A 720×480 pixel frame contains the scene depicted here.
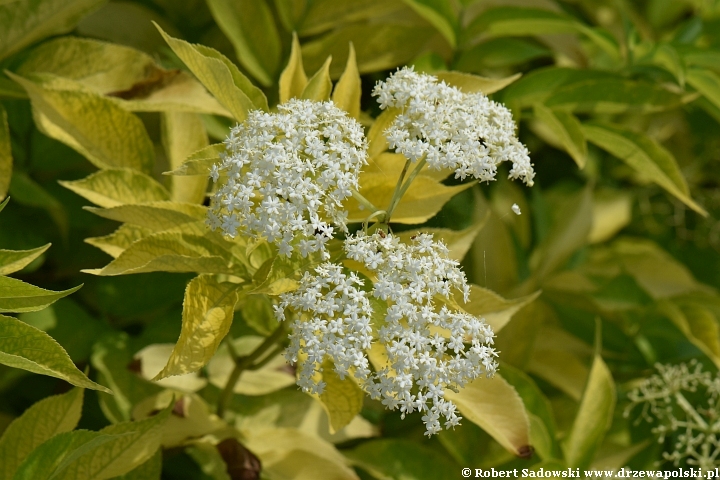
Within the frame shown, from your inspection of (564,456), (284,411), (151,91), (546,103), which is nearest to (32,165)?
(151,91)

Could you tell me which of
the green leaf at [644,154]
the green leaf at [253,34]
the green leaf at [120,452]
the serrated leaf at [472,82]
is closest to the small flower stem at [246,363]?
the green leaf at [120,452]

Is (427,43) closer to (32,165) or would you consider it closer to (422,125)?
(422,125)

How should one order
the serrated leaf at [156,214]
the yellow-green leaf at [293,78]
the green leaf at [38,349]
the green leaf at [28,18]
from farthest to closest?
the green leaf at [28,18]
the yellow-green leaf at [293,78]
the serrated leaf at [156,214]
the green leaf at [38,349]

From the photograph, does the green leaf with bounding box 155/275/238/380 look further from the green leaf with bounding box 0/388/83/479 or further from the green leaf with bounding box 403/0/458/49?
the green leaf with bounding box 403/0/458/49

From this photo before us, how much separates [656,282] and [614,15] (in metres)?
0.70

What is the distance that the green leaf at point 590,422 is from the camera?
1176mm

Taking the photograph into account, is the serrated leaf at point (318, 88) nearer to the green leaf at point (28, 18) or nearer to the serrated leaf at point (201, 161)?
the serrated leaf at point (201, 161)

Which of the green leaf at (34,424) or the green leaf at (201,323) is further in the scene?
Result: the green leaf at (34,424)

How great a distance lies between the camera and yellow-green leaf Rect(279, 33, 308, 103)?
0.97 meters

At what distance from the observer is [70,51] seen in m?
1.14

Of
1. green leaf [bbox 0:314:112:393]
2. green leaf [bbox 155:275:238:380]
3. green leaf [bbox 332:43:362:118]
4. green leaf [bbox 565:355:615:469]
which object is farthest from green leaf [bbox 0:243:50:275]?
green leaf [bbox 565:355:615:469]

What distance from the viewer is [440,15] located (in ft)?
4.18

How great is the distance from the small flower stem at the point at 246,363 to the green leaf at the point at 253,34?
50cm

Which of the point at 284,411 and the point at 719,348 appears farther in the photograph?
the point at 719,348
